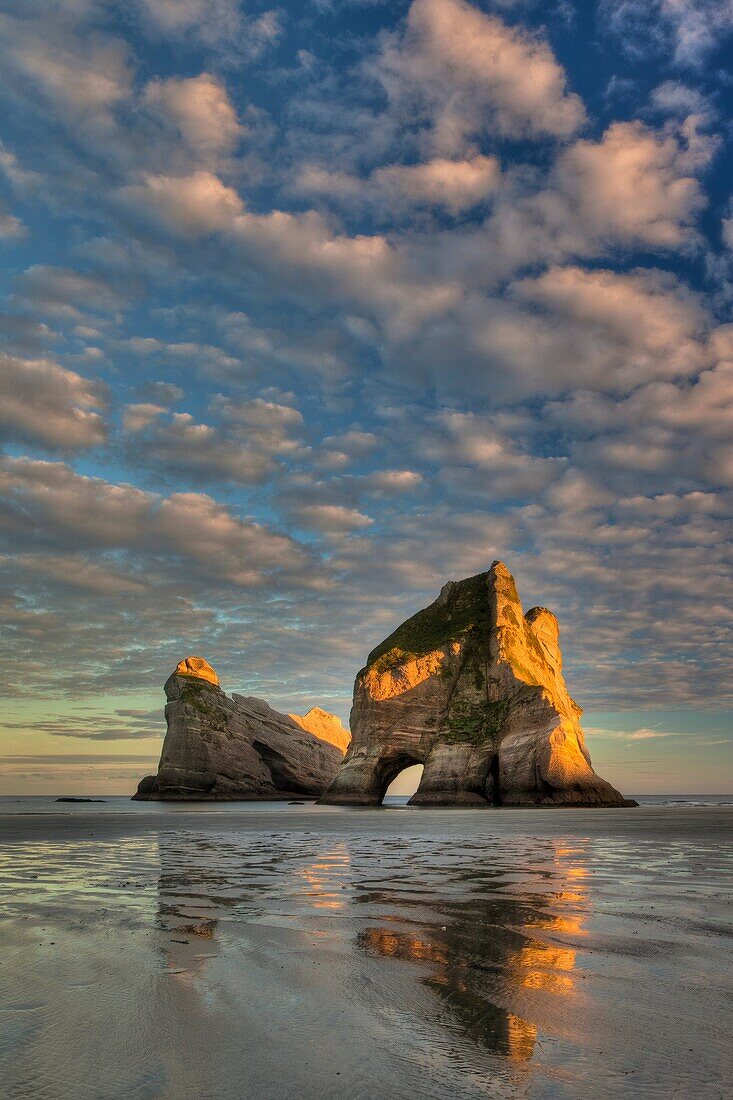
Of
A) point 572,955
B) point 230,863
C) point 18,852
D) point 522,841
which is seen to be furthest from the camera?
point 522,841

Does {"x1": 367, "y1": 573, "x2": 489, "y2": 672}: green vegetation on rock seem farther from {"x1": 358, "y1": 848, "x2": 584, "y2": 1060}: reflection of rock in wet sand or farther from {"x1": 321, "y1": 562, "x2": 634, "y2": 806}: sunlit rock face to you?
{"x1": 358, "y1": 848, "x2": 584, "y2": 1060}: reflection of rock in wet sand

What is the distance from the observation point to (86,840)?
23188 mm

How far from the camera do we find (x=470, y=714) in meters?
80.2

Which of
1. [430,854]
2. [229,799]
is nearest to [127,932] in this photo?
[430,854]

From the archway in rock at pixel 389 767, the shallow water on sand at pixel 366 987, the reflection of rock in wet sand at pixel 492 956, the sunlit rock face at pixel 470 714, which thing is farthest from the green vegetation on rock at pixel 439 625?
the reflection of rock in wet sand at pixel 492 956

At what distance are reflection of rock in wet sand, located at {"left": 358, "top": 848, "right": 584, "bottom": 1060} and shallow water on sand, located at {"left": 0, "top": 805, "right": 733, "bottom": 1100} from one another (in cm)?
3

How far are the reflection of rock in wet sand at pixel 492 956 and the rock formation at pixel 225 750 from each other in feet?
334

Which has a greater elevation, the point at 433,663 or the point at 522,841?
the point at 433,663

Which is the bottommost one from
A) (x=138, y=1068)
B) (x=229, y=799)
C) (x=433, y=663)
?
(x=229, y=799)

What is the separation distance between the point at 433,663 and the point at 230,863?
236ft

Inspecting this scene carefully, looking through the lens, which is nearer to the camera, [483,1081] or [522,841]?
[483,1081]

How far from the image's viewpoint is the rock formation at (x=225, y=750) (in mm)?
104438

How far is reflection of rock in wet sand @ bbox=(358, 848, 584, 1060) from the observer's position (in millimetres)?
4400

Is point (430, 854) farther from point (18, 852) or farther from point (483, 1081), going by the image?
point (483, 1081)
